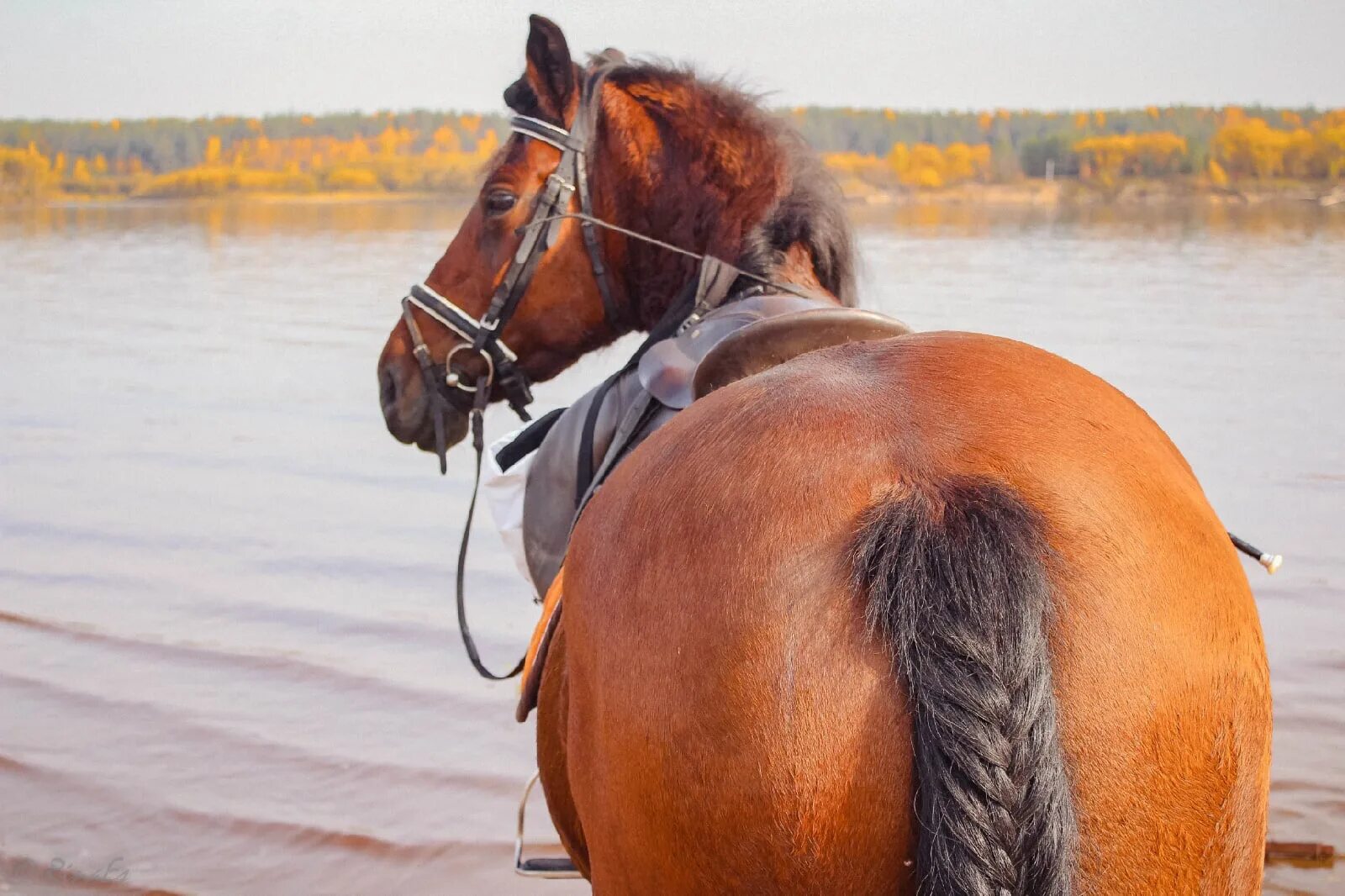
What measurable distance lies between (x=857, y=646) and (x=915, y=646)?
7 cm

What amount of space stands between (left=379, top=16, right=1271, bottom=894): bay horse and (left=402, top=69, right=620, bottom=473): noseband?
1.44 m

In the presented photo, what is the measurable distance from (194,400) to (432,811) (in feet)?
34.1

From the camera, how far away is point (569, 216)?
306 centimetres

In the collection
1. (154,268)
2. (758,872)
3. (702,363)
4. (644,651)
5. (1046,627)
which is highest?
(702,363)

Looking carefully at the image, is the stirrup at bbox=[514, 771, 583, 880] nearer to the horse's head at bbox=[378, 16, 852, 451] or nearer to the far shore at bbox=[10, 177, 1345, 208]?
the horse's head at bbox=[378, 16, 852, 451]

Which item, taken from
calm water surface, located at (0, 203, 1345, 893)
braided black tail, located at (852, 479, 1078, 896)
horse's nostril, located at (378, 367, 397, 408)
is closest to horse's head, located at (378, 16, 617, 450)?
horse's nostril, located at (378, 367, 397, 408)

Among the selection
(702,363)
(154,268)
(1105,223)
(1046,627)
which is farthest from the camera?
(1105,223)

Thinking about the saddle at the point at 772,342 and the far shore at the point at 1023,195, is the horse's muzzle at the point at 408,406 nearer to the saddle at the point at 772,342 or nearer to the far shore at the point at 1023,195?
the saddle at the point at 772,342

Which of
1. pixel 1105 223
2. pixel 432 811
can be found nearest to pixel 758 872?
pixel 432 811

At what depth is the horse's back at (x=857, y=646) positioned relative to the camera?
1351 mm

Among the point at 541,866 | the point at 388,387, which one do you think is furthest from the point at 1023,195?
the point at 541,866

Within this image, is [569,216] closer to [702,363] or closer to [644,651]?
[702,363]

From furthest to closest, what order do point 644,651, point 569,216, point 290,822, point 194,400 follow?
1. point 194,400
2. point 290,822
3. point 569,216
4. point 644,651

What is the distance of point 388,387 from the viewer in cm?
349
